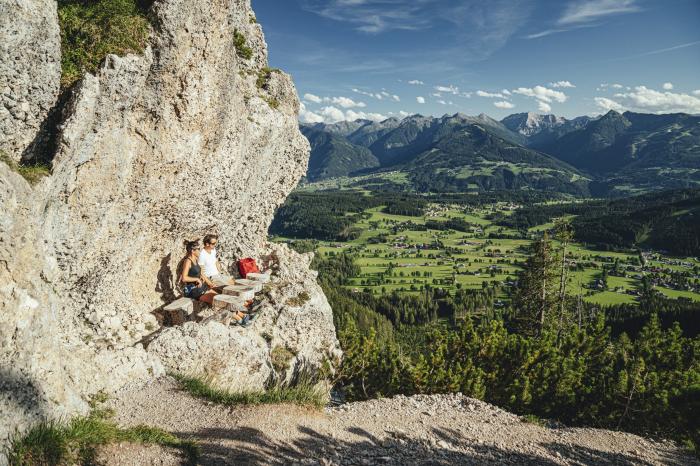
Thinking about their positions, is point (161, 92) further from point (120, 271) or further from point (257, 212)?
point (257, 212)

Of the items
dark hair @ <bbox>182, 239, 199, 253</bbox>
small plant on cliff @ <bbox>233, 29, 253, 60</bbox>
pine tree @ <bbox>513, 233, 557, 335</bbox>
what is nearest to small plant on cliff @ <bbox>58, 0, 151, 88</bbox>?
small plant on cliff @ <bbox>233, 29, 253, 60</bbox>

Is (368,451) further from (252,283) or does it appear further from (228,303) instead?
(252,283)

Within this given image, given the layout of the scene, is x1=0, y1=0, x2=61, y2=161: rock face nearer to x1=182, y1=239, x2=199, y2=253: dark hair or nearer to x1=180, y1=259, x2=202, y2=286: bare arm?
x1=182, y1=239, x2=199, y2=253: dark hair

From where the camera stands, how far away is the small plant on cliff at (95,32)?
436 inches

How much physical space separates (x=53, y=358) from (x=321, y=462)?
6.63m

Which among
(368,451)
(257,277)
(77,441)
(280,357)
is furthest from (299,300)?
(77,441)

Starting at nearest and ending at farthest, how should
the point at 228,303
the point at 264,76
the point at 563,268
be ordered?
the point at 228,303
the point at 264,76
the point at 563,268

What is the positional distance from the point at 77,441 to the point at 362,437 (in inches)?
275

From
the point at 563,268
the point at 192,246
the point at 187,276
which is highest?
the point at 563,268

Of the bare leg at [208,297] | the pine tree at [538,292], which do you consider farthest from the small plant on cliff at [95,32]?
the pine tree at [538,292]

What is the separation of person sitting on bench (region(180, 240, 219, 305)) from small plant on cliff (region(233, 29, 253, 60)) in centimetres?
936

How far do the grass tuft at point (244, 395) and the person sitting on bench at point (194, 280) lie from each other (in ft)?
13.8

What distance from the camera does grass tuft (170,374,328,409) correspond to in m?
10.9

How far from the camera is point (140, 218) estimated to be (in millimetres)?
13750
